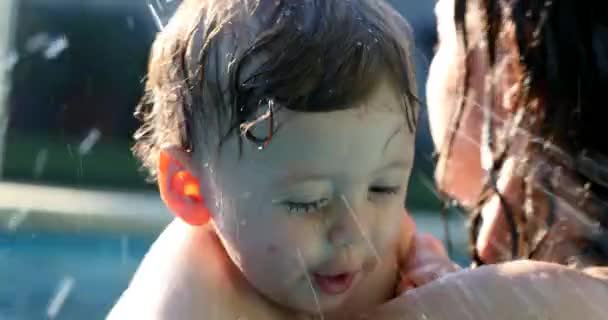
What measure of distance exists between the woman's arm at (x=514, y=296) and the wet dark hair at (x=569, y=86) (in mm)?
163

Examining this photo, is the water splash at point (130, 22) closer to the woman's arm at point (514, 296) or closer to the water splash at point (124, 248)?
the water splash at point (124, 248)

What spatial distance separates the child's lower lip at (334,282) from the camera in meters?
1.65

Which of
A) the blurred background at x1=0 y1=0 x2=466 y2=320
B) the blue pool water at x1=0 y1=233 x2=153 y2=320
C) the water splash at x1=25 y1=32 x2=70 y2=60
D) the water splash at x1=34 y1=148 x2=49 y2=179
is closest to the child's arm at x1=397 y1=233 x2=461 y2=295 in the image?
the blue pool water at x1=0 y1=233 x2=153 y2=320

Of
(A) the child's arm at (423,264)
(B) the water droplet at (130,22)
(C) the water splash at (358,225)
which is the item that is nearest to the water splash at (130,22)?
(B) the water droplet at (130,22)

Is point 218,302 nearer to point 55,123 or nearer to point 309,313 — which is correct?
point 309,313

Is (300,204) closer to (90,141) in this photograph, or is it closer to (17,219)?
(17,219)

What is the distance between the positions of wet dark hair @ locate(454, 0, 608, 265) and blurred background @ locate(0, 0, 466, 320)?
3351 mm

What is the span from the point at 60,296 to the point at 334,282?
3.42 m

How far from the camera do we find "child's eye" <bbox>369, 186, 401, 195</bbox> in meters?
1.63

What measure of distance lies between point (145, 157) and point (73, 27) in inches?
230

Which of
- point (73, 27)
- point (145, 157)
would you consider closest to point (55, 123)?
point (73, 27)

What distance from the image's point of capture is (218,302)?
68.2 inches

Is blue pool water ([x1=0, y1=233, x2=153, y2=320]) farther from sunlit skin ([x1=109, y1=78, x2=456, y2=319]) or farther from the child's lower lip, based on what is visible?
the child's lower lip

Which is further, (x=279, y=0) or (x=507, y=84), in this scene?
(x=507, y=84)
